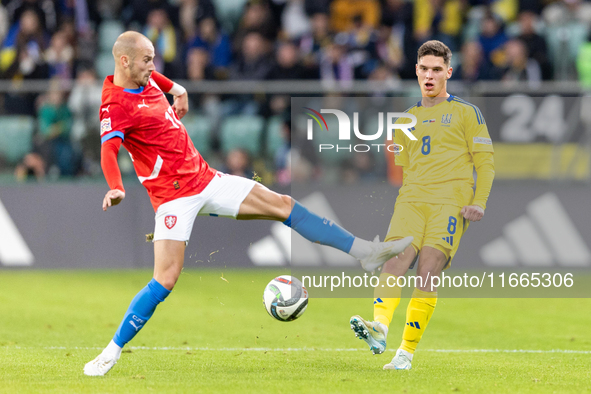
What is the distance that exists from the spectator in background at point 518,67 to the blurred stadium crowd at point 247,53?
0.02 meters

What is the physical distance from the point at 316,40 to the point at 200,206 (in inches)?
355

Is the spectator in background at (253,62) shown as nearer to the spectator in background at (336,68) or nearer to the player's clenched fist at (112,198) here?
the spectator in background at (336,68)

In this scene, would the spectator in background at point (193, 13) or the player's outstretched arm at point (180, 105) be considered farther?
the spectator in background at point (193, 13)

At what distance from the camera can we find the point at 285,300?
634cm

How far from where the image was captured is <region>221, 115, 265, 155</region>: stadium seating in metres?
12.4

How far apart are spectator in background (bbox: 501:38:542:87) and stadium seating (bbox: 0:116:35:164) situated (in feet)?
25.7

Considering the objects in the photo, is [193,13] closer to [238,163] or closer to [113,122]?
[238,163]

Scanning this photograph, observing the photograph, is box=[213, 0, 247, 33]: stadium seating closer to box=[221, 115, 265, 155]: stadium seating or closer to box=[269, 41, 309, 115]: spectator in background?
box=[269, 41, 309, 115]: spectator in background

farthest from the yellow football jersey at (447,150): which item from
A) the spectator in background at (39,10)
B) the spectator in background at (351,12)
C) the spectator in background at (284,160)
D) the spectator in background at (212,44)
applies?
the spectator in background at (39,10)

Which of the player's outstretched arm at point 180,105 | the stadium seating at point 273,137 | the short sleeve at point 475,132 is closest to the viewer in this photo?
the short sleeve at point 475,132

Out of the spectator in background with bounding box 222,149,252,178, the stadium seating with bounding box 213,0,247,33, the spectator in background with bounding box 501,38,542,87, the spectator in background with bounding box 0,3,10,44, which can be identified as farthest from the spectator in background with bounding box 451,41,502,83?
the spectator in background with bounding box 0,3,10,44

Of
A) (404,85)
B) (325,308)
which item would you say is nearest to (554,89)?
(404,85)

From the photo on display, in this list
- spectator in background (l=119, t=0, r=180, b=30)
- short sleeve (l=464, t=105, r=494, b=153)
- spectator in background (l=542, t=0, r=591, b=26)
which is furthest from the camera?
spectator in background (l=119, t=0, r=180, b=30)

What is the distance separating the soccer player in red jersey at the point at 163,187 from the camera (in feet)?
19.2
